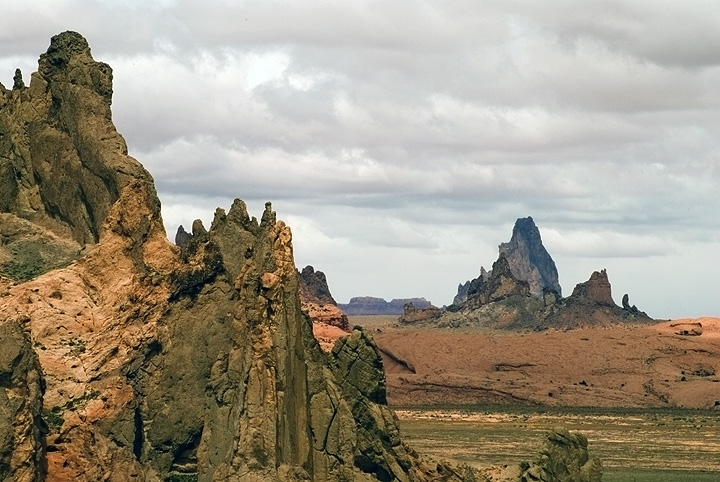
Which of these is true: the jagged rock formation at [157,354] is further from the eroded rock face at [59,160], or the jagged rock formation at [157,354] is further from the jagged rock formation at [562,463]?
the jagged rock formation at [562,463]

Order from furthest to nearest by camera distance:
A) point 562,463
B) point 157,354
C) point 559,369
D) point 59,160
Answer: point 559,369 < point 59,160 < point 157,354 < point 562,463

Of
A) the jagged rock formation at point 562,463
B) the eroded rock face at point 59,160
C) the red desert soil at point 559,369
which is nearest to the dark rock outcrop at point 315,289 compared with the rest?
the red desert soil at point 559,369

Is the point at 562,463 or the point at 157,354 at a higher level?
the point at 157,354

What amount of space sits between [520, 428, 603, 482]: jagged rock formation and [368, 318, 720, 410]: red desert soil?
103548 millimetres

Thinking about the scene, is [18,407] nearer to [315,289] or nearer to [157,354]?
[157,354]

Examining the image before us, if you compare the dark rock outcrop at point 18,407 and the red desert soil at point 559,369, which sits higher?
the red desert soil at point 559,369

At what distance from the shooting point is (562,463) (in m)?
49.4

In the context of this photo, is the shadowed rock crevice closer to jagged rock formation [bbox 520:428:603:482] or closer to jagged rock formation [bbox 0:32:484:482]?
jagged rock formation [bbox 0:32:484:482]

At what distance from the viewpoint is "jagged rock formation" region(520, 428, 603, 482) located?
49375 millimetres

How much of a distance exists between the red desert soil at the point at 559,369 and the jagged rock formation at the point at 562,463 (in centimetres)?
10355

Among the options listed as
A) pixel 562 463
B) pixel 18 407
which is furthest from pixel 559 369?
pixel 18 407

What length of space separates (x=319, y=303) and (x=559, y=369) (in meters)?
33.2

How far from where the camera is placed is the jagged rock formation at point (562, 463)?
49.4 meters

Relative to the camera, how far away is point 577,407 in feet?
500
